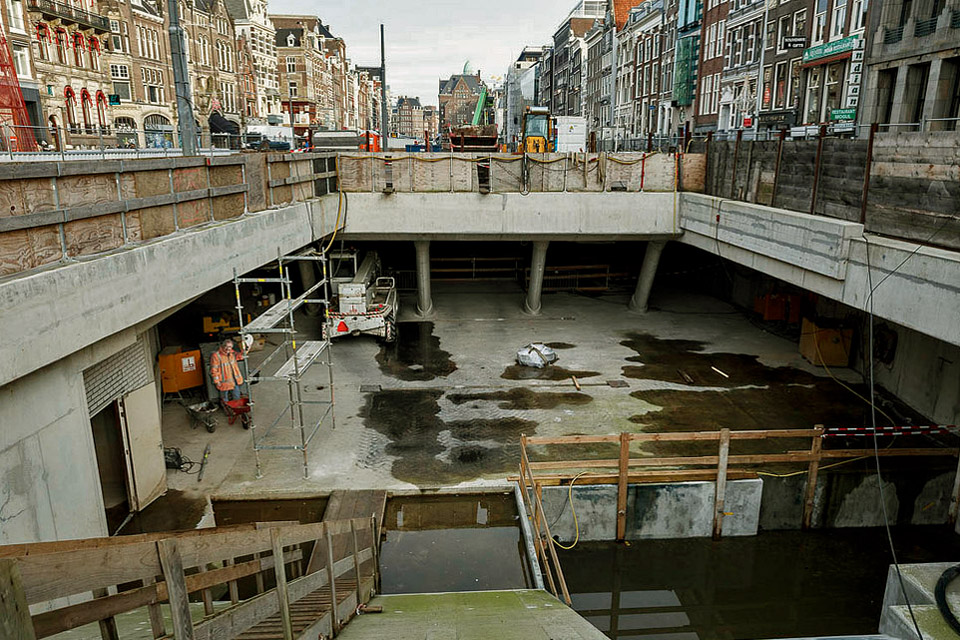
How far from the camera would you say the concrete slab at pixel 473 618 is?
19.6ft

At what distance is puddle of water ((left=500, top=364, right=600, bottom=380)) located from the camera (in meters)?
17.3

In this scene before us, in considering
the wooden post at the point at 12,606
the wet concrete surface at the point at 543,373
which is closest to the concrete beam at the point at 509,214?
the wet concrete surface at the point at 543,373

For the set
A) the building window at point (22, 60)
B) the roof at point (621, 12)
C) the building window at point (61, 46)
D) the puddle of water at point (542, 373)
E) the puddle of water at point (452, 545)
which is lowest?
the puddle of water at point (452, 545)

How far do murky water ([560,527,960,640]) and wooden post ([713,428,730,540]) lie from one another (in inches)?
11.4

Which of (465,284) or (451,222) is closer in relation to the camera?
(451,222)

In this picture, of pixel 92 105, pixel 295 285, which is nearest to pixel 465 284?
pixel 295 285

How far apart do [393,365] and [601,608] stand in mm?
10428

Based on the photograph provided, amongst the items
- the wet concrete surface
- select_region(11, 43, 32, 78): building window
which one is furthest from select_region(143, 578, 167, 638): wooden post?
select_region(11, 43, 32, 78): building window

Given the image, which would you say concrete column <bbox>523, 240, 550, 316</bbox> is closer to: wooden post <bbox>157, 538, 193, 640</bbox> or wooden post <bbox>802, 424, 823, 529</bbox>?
wooden post <bbox>802, 424, 823, 529</bbox>

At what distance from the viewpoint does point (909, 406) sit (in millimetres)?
15203

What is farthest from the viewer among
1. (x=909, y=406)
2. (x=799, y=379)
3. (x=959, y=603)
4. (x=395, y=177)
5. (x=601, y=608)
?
(x=395, y=177)

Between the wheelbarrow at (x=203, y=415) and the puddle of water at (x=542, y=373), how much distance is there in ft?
24.4

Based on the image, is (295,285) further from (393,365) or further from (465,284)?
(393,365)

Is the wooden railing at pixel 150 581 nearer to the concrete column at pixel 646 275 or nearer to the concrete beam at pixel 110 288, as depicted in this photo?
the concrete beam at pixel 110 288
